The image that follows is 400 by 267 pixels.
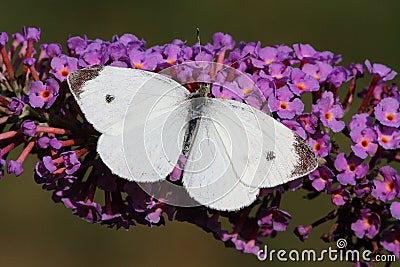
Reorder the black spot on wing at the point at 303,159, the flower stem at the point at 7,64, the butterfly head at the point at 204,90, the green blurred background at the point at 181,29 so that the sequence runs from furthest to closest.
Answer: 1. the green blurred background at the point at 181,29
2. the flower stem at the point at 7,64
3. the butterfly head at the point at 204,90
4. the black spot on wing at the point at 303,159

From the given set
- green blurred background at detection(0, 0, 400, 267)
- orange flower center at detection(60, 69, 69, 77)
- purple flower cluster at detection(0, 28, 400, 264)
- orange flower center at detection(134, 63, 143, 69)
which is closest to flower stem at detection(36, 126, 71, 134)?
purple flower cluster at detection(0, 28, 400, 264)

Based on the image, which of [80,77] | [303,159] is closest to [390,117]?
[303,159]

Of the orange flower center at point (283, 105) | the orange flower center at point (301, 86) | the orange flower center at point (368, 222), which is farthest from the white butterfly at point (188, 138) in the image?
the orange flower center at point (368, 222)

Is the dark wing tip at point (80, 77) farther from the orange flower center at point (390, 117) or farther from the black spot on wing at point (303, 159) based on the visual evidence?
the orange flower center at point (390, 117)

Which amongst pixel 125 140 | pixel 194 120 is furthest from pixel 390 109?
pixel 125 140

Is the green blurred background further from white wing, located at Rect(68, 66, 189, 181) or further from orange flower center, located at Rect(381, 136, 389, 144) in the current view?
white wing, located at Rect(68, 66, 189, 181)

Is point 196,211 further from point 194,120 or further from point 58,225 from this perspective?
point 58,225
